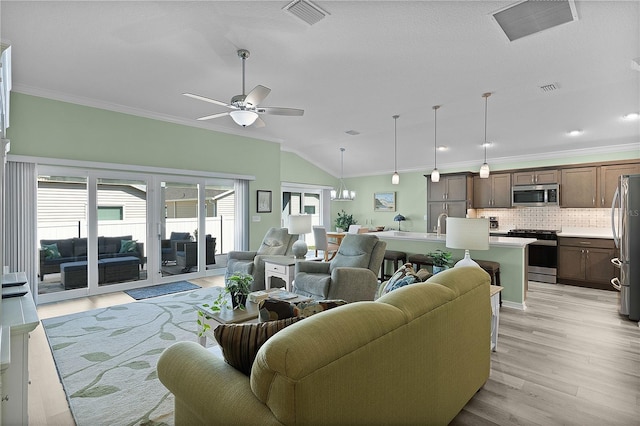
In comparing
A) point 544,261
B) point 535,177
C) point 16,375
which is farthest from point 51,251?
point 535,177

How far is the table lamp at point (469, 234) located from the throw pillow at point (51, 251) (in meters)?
5.23

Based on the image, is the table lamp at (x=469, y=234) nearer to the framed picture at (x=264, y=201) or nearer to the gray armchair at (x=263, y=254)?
the gray armchair at (x=263, y=254)

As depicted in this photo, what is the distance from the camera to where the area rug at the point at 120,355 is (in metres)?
2.15

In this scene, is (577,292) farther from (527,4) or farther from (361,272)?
(527,4)

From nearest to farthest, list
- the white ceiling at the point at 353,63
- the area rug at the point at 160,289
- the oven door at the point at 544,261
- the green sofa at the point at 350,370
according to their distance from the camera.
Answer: the green sofa at the point at 350,370, the white ceiling at the point at 353,63, the area rug at the point at 160,289, the oven door at the point at 544,261

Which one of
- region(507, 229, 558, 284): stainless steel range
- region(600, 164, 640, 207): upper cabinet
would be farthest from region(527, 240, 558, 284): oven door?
region(600, 164, 640, 207): upper cabinet

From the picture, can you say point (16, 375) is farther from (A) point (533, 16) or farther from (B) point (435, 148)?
(B) point (435, 148)

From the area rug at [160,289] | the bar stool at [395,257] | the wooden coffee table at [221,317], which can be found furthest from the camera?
the bar stool at [395,257]

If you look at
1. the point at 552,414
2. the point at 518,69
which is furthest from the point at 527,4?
the point at 552,414

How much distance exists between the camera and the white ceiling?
9.61ft

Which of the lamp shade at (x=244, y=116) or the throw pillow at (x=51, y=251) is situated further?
the throw pillow at (x=51, y=251)

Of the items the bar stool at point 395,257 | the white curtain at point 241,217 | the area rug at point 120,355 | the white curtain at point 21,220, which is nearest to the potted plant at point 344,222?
the white curtain at point 241,217

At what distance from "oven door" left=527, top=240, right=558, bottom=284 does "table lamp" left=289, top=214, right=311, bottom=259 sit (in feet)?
13.5

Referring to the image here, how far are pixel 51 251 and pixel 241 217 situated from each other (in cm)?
301
